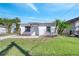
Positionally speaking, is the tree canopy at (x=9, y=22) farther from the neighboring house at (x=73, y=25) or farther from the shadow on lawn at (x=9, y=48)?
the neighboring house at (x=73, y=25)

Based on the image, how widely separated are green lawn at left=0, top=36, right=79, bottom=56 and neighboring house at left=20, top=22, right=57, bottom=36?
3.9 inches

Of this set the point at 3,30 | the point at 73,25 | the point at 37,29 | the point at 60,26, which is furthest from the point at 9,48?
the point at 73,25

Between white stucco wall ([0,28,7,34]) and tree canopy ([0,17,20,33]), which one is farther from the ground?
tree canopy ([0,17,20,33])

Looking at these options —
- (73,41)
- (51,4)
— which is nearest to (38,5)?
(51,4)

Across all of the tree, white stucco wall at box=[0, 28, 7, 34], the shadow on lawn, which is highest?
the tree

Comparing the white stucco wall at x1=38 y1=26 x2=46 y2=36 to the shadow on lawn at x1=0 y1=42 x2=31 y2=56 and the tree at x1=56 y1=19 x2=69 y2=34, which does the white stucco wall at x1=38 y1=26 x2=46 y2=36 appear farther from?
the shadow on lawn at x1=0 y1=42 x2=31 y2=56

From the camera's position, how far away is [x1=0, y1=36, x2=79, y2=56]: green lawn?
12.0 feet

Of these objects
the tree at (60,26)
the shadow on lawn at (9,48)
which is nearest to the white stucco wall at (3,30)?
the shadow on lawn at (9,48)

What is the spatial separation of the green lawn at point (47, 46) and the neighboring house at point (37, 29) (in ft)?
0.33

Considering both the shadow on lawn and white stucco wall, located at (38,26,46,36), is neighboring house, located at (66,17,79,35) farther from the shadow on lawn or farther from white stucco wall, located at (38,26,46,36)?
the shadow on lawn

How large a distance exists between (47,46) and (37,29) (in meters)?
0.33

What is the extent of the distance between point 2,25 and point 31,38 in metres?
0.54

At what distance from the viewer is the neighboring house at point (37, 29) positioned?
3.72 metres

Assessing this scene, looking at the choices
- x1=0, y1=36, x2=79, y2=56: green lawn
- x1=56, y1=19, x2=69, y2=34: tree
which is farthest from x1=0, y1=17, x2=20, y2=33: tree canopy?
x1=56, y1=19, x2=69, y2=34: tree
